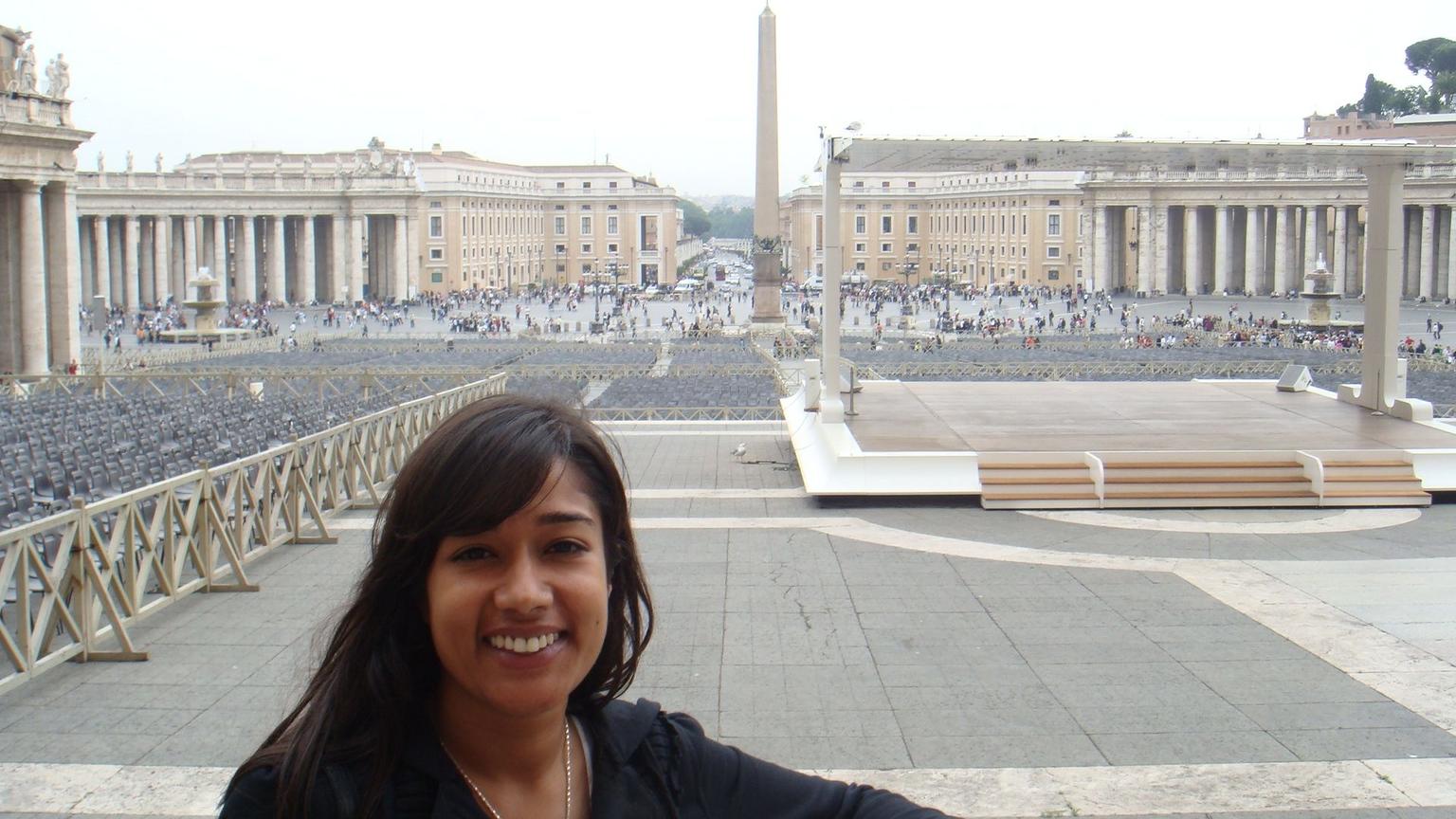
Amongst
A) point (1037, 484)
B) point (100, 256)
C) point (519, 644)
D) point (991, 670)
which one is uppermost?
point (100, 256)

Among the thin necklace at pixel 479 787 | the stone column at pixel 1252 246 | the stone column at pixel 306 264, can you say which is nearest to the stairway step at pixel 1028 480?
the thin necklace at pixel 479 787

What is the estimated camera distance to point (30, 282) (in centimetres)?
3656

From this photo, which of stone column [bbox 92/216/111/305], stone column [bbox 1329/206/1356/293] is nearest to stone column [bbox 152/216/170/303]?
stone column [bbox 92/216/111/305]

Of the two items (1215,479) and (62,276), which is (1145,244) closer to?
(62,276)

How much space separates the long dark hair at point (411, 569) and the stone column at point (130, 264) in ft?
264

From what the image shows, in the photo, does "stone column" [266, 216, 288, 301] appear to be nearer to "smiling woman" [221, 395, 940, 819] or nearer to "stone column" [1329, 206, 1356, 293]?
"stone column" [1329, 206, 1356, 293]

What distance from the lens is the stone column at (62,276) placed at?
127 feet

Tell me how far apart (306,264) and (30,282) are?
180 feet

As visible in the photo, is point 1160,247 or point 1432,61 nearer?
point 1160,247

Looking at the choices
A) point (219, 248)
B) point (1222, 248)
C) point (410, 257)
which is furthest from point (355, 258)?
point (1222, 248)

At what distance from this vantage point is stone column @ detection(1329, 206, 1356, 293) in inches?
3187

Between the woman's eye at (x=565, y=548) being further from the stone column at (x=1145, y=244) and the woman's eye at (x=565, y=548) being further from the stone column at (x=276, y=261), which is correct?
the stone column at (x=1145, y=244)

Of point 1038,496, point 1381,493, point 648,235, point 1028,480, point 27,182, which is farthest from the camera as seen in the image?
point 648,235

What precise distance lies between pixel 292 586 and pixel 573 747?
9.62 m
